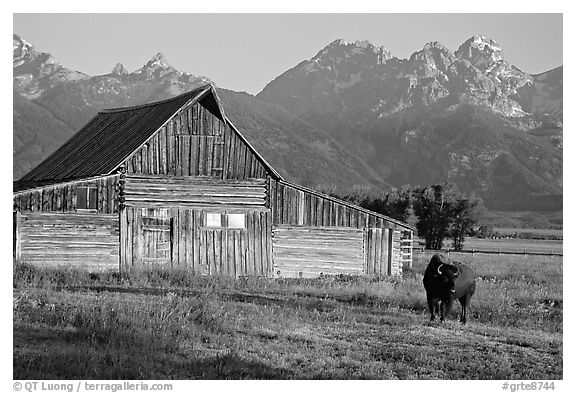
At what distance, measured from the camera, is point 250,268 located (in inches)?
1255

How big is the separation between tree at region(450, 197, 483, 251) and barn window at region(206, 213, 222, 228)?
102 feet

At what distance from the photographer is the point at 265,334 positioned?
17.8 m

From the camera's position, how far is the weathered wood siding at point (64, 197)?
29.3m

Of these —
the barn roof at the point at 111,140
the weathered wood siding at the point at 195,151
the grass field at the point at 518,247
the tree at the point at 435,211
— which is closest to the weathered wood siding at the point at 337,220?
the barn roof at the point at 111,140

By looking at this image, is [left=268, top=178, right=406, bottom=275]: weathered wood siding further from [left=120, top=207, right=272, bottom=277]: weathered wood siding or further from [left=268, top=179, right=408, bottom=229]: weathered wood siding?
[left=120, top=207, right=272, bottom=277]: weathered wood siding

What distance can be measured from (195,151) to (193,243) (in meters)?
3.20

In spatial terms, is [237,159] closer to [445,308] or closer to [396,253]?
[396,253]

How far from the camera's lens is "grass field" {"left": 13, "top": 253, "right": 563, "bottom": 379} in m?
14.9

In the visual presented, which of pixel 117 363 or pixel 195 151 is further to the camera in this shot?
pixel 195 151

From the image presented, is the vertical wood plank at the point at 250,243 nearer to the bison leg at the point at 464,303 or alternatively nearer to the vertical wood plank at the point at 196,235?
the vertical wood plank at the point at 196,235

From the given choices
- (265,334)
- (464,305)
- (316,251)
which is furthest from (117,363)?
(316,251)

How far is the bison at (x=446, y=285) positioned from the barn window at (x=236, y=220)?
38.8 feet

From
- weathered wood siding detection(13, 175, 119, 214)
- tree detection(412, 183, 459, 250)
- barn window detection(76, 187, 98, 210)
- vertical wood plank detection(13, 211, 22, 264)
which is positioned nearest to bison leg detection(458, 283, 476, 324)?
weathered wood siding detection(13, 175, 119, 214)

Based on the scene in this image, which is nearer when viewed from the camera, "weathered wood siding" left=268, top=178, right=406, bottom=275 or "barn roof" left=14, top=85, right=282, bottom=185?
"barn roof" left=14, top=85, right=282, bottom=185
